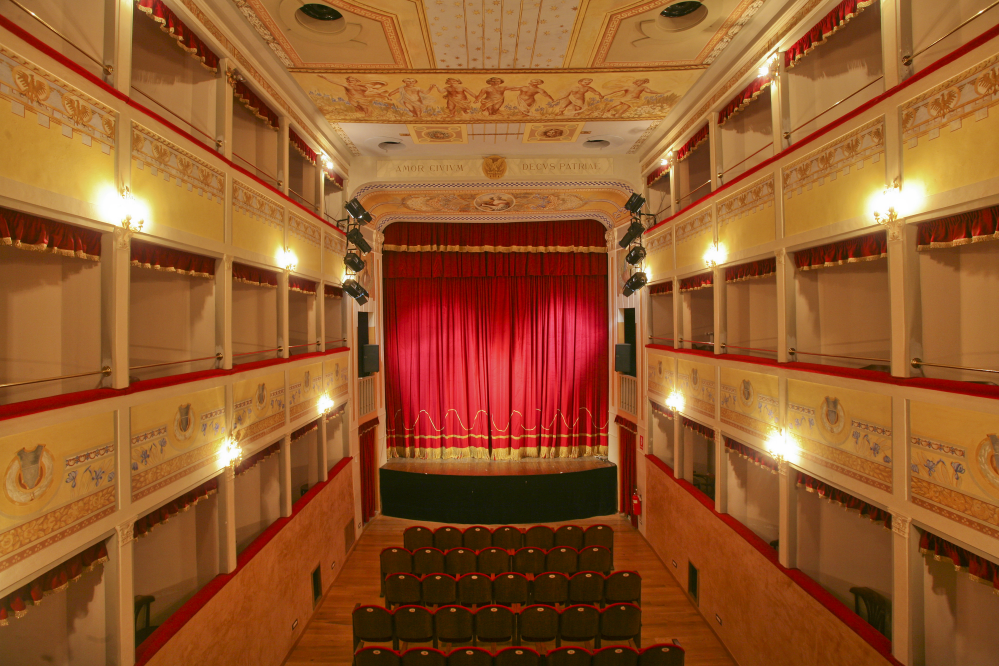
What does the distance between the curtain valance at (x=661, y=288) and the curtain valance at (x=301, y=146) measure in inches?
265

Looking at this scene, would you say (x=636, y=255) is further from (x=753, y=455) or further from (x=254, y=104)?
(x=254, y=104)

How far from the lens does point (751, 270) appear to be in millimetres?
5707

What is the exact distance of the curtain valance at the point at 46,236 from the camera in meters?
2.76

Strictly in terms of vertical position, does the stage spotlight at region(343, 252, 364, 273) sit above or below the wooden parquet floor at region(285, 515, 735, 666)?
above

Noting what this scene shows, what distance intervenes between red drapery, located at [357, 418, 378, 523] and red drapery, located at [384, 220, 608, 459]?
1.31 m

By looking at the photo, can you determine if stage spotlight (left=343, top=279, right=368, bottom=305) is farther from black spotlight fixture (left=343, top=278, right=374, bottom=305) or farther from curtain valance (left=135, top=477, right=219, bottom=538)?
curtain valance (left=135, top=477, right=219, bottom=538)

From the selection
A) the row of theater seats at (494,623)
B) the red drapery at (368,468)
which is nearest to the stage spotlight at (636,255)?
the row of theater seats at (494,623)

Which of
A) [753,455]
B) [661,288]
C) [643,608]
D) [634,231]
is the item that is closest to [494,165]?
[634,231]

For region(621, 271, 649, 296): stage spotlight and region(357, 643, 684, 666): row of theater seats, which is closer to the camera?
region(357, 643, 684, 666): row of theater seats

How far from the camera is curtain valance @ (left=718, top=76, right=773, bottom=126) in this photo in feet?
17.6

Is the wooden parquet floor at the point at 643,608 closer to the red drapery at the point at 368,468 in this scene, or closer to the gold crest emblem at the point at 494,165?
the red drapery at the point at 368,468

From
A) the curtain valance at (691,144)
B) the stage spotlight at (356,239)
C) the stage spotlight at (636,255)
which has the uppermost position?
the curtain valance at (691,144)

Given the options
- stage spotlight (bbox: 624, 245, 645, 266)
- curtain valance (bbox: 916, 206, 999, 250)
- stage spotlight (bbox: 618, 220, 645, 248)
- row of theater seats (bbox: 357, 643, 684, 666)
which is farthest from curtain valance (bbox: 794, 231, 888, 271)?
row of theater seats (bbox: 357, 643, 684, 666)

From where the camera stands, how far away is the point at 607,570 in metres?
7.39
